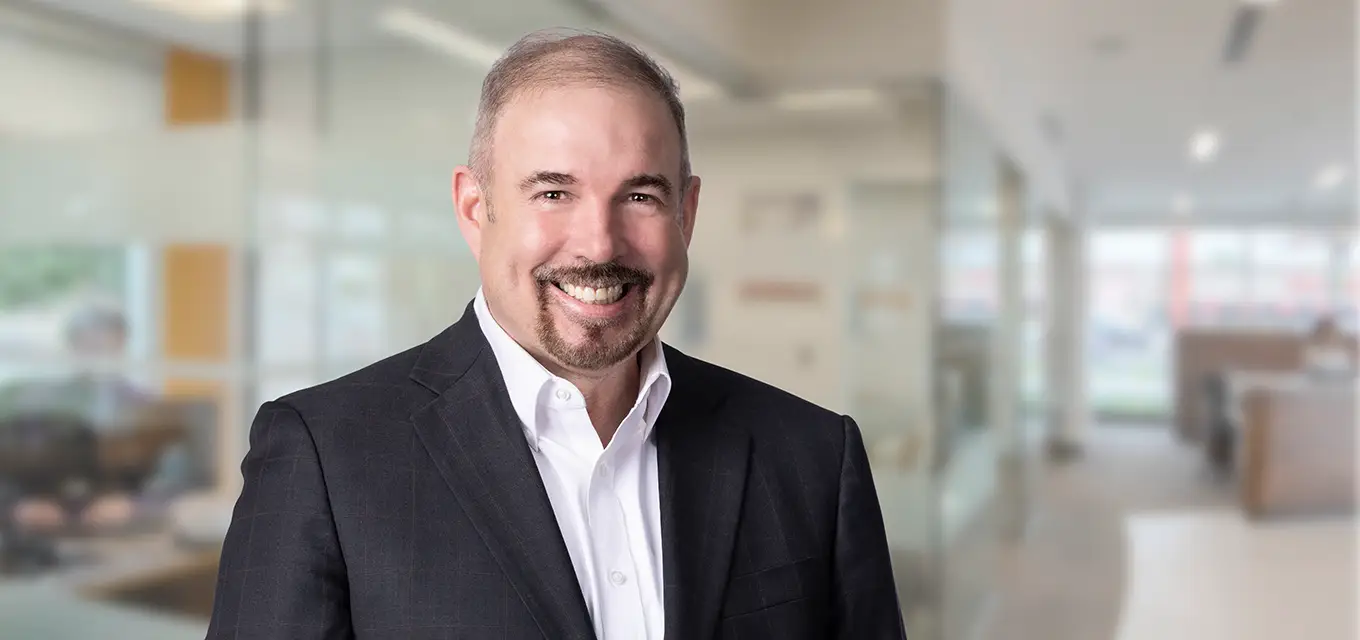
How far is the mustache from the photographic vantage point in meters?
0.86

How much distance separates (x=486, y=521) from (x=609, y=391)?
173 mm

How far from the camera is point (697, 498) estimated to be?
952 millimetres

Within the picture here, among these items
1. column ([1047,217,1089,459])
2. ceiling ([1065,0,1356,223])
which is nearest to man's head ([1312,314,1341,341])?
ceiling ([1065,0,1356,223])

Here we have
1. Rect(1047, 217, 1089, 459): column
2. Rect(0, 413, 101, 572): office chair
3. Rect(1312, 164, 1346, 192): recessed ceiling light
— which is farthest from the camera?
Rect(1047, 217, 1089, 459): column

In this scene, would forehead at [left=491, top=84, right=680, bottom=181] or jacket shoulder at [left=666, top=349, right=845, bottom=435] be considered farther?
jacket shoulder at [left=666, top=349, right=845, bottom=435]

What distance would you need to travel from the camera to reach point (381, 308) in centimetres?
217

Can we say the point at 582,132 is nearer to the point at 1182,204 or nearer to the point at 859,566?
the point at 859,566

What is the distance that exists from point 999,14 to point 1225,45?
3.20ft

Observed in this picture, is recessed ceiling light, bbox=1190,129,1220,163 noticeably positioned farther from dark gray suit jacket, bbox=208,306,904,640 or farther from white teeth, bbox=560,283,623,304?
white teeth, bbox=560,283,623,304

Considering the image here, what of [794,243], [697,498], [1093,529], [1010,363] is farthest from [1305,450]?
[697,498]

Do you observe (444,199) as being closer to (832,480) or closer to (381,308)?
(381,308)

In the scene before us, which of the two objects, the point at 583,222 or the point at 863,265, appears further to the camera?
the point at 863,265

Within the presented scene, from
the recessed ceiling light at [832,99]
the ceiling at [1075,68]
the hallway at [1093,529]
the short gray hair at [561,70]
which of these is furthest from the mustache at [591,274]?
the hallway at [1093,529]

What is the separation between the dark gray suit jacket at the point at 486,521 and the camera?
0.82 m
